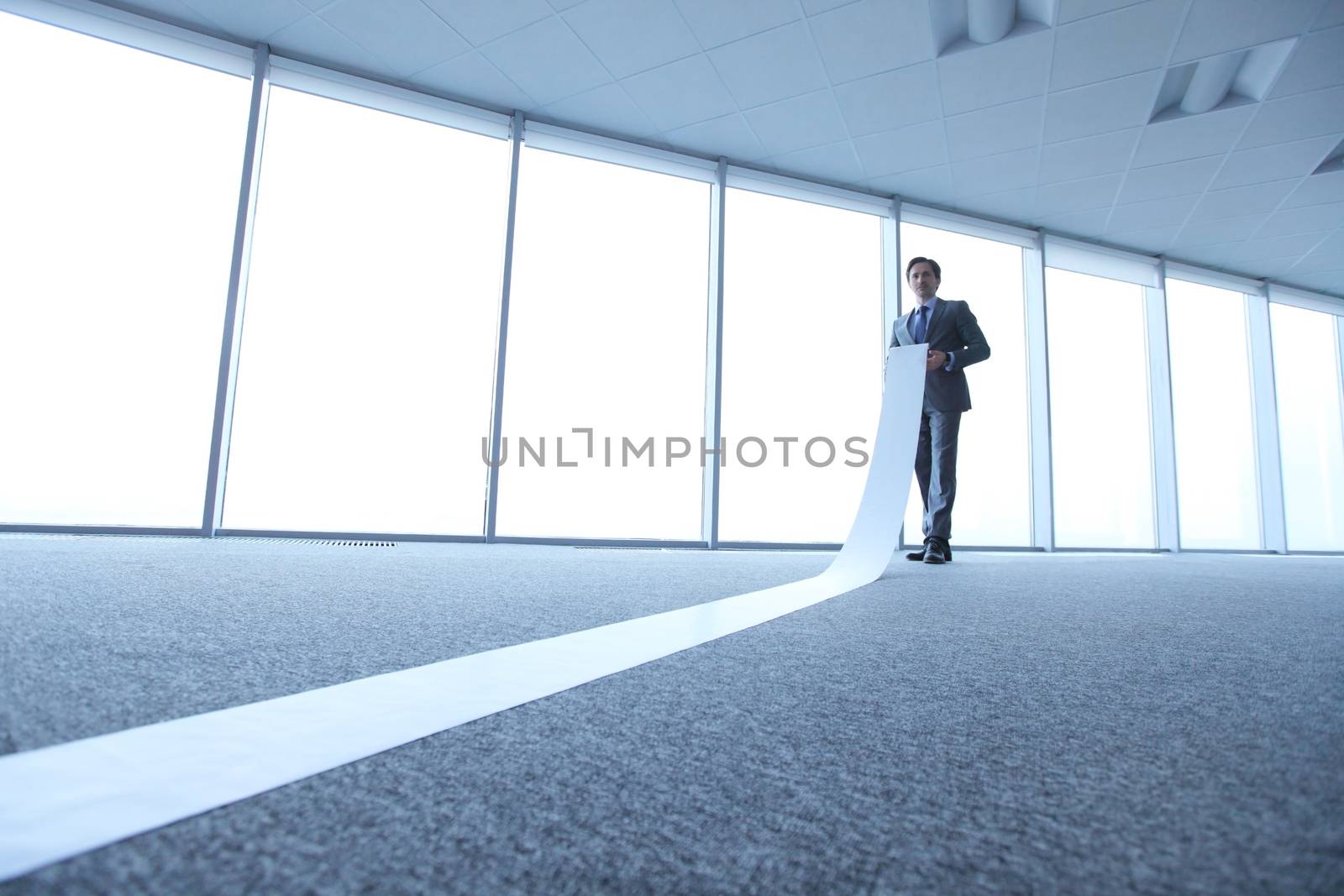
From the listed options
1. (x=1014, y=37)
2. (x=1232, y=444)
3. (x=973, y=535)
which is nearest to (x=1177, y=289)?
(x=1232, y=444)

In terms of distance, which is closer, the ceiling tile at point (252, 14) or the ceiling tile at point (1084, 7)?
the ceiling tile at point (1084, 7)

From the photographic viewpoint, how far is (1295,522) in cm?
564

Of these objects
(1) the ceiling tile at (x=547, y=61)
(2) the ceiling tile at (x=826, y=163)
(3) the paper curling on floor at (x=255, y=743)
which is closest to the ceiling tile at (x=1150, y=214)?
(2) the ceiling tile at (x=826, y=163)

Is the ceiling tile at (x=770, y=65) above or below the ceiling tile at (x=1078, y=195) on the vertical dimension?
above

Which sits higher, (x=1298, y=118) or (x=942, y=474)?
(x=1298, y=118)

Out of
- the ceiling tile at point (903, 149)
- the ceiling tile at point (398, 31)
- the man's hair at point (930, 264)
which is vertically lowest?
the man's hair at point (930, 264)

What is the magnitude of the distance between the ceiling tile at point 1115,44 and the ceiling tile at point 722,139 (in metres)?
1.61

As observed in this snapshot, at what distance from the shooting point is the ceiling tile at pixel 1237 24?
2.94m

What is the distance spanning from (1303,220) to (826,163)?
11.7ft

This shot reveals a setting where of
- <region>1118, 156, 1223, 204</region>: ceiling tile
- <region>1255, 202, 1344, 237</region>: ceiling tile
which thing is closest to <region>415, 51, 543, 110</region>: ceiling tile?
<region>1118, 156, 1223, 204</region>: ceiling tile

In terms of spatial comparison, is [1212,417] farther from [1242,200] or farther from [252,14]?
[252,14]

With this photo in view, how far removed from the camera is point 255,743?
40 cm

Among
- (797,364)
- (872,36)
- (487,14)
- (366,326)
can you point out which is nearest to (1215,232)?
(797,364)

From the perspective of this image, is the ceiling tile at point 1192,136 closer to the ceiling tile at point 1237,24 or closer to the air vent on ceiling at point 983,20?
the ceiling tile at point 1237,24
